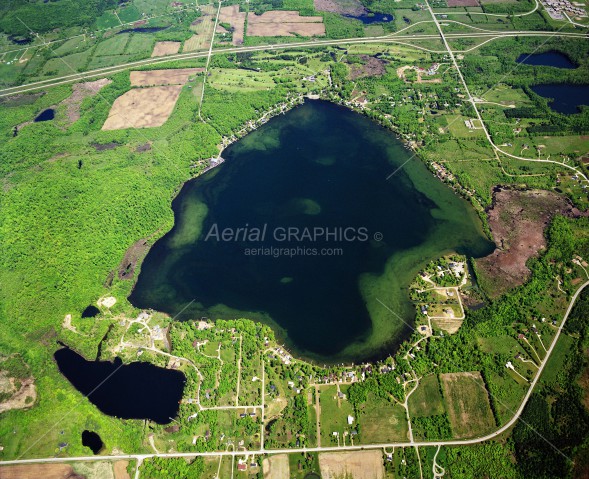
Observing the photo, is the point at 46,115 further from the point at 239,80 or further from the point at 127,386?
the point at 127,386

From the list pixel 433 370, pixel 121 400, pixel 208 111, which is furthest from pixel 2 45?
pixel 433 370

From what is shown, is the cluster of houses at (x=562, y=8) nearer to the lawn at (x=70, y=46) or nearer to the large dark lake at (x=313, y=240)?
the large dark lake at (x=313, y=240)

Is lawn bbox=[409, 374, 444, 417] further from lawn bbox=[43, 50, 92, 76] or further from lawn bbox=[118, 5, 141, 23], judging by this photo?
lawn bbox=[118, 5, 141, 23]

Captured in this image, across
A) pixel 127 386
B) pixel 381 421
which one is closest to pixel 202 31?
pixel 127 386

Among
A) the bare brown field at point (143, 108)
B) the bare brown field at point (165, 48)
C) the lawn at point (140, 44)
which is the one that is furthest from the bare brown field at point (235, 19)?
the bare brown field at point (143, 108)

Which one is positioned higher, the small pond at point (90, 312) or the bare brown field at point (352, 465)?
the small pond at point (90, 312)

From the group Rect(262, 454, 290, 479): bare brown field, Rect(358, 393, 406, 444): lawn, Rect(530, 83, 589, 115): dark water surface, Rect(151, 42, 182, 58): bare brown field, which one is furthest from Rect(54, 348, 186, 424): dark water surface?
Rect(530, 83, 589, 115): dark water surface
